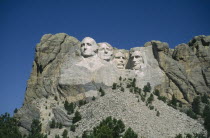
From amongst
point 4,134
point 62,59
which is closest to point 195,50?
point 62,59

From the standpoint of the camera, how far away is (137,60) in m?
59.8

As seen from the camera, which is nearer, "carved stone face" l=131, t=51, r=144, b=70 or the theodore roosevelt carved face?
"carved stone face" l=131, t=51, r=144, b=70

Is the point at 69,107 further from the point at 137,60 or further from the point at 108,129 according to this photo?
the point at 137,60

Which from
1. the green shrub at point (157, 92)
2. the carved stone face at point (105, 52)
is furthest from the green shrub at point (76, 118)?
the carved stone face at point (105, 52)

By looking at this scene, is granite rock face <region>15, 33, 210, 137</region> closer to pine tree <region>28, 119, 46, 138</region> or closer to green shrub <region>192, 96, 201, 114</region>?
green shrub <region>192, 96, 201, 114</region>

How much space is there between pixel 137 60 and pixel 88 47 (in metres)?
6.87

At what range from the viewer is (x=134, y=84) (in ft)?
186

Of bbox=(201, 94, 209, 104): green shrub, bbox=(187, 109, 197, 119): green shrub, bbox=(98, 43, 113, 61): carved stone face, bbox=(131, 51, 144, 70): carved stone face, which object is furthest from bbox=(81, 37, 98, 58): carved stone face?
bbox=(201, 94, 209, 104): green shrub

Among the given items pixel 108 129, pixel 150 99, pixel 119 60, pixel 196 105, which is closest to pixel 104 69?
pixel 119 60

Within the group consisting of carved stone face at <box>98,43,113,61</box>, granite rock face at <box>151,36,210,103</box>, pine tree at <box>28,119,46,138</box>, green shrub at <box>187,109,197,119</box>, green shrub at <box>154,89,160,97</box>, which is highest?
carved stone face at <box>98,43,113,61</box>

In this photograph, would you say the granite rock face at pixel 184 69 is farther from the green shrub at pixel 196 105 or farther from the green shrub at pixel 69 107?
the green shrub at pixel 69 107

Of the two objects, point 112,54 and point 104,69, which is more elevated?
point 112,54

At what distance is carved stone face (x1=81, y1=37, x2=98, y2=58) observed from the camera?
58.0 metres

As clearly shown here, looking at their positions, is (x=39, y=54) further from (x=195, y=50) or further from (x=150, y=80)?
(x=195, y=50)
